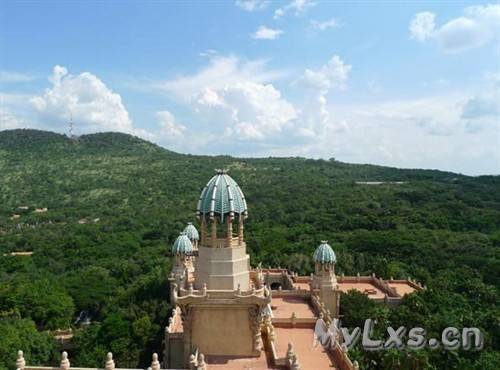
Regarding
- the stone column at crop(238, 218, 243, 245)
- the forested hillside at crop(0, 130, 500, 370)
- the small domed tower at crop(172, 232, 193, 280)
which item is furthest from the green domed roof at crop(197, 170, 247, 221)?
the small domed tower at crop(172, 232, 193, 280)

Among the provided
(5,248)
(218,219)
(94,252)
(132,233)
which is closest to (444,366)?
(218,219)

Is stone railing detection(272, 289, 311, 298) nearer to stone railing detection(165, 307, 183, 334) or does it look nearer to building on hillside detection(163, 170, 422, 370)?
stone railing detection(165, 307, 183, 334)

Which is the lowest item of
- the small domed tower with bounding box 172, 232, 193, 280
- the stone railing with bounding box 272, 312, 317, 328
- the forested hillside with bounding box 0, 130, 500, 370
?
the forested hillside with bounding box 0, 130, 500, 370

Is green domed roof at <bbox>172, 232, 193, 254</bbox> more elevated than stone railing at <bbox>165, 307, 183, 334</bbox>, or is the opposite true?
green domed roof at <bbox>172, 232, 193, 254</bbox>

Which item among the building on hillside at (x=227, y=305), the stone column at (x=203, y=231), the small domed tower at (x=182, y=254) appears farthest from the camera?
the small domed tower at (x=182, y=254)

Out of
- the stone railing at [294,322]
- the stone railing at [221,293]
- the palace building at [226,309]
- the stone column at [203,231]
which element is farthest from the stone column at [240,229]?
the stone railing at [294,322]

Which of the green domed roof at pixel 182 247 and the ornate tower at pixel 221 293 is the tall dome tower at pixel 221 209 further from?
the green domed roof at pixel 182 247

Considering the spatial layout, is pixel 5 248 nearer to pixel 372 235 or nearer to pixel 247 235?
pixel 247 235
